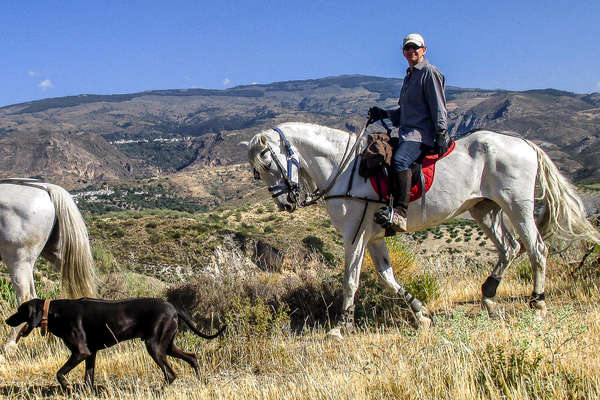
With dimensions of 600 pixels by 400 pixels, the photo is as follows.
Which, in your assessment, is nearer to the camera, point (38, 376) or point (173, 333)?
point (173, 333)

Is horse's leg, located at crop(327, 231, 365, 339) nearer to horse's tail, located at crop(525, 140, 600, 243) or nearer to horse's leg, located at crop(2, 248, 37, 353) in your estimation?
horse's tail, located at crop(525, 140, 600, 243)

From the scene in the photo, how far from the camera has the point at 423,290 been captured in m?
6.76

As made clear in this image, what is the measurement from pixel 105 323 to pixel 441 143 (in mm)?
3647

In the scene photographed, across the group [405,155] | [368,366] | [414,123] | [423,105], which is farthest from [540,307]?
[368,366]

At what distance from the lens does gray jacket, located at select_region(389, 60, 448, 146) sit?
18.3 feet

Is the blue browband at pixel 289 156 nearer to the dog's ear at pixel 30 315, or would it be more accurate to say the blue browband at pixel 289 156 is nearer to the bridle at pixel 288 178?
the bridle at pixel 288 178

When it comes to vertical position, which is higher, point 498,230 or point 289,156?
point 289,156

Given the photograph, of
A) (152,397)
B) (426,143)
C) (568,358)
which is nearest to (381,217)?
(426,143)

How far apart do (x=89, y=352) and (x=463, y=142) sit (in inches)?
173

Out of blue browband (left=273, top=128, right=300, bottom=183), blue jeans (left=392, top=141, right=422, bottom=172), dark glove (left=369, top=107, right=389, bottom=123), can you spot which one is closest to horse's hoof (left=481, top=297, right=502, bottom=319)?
blue jeans (left=392, top=141, right=422, bottom=172)

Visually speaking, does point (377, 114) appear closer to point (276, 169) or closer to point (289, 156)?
point (289, 156)

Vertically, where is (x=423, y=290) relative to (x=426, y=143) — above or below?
below

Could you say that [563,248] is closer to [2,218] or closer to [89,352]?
[89,352]

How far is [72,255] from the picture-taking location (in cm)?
604
